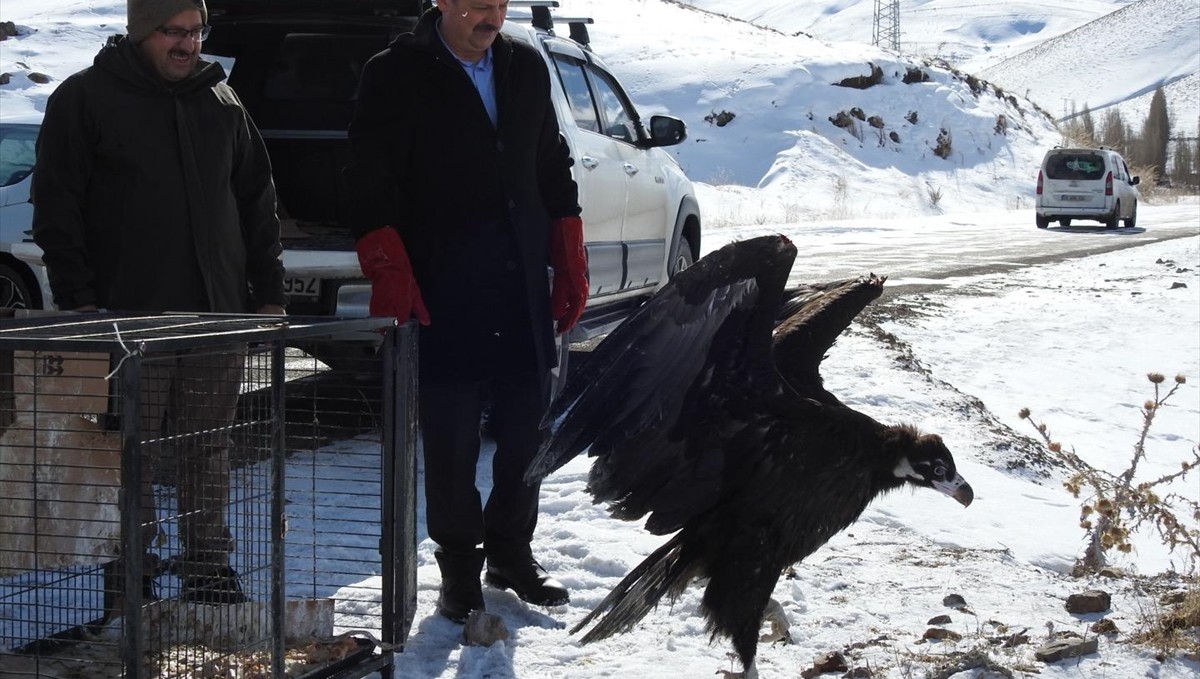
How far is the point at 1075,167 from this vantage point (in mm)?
25047

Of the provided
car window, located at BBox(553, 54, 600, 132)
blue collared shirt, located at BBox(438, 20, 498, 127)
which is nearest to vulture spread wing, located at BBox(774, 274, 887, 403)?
blue collared shirt, located at BBox(438, 20, 498, 127)

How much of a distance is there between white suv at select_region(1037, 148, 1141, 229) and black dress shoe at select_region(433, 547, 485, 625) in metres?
22.7

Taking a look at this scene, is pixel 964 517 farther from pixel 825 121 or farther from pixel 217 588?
pixel 825 121

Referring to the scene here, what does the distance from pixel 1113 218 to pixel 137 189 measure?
2396 cm

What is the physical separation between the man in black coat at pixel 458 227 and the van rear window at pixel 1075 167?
23.0m

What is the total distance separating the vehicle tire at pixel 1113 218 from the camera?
81.0 feet

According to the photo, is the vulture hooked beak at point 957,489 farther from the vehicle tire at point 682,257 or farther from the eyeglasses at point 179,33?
the vehicle tire at point 682,257

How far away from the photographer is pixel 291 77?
21.7 feet

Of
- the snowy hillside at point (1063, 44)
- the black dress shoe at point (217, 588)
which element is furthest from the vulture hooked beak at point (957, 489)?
the snowy hillside at point (1063, 44)

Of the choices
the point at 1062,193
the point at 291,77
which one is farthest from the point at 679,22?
the point at 291,77

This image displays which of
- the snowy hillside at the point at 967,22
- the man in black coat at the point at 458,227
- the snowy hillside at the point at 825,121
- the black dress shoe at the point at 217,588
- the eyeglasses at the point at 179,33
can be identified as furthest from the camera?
the snowy hillside at the point at 967,22

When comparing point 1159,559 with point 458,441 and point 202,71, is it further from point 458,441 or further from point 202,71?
point 202,71

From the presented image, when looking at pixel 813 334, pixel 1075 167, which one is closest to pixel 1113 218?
pixel 1075 167

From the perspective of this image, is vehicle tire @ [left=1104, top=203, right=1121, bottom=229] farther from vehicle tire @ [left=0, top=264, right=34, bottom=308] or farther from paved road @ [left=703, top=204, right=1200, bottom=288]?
vehicle tire @ [left=0, top=264, right=34, bottom=308]
